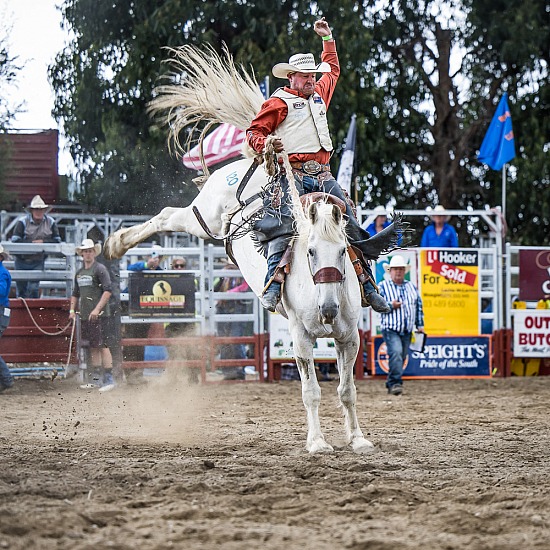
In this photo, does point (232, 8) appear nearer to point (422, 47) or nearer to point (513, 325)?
point (422, 47)

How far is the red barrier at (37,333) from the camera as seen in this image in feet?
39.8

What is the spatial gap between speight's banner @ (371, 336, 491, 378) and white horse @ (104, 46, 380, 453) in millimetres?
5321

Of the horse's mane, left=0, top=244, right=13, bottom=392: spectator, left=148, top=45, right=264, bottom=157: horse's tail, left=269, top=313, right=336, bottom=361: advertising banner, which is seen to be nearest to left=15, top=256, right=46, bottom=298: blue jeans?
left=0, top=244, right=13, bottom=392: spectator

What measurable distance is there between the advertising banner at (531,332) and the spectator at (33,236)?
21.0 feet

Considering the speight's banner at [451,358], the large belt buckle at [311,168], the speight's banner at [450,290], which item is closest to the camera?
the large belt buckle at [311,168]

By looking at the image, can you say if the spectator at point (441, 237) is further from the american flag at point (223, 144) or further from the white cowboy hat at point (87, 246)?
the white cowboy hat at point (87, 246)

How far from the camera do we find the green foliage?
17.3m

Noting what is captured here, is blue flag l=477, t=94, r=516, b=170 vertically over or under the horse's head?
over

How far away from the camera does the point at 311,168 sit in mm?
7004

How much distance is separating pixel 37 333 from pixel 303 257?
A: 658 cm

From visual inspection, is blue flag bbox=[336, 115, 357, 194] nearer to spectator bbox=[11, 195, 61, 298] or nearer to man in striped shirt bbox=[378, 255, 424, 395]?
man in striped shirt bbox=[378, 255, 424, 395]

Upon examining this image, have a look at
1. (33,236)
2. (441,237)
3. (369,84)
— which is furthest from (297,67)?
(369,84)

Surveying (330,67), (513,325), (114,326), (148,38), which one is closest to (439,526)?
(330,67)

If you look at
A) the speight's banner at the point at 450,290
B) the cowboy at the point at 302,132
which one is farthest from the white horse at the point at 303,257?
the speight's banner at the point at 450,290
